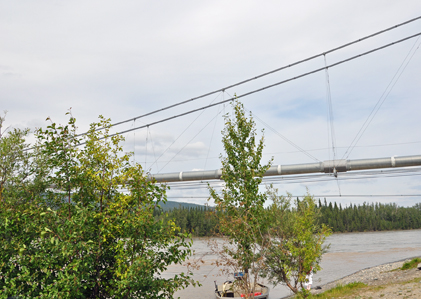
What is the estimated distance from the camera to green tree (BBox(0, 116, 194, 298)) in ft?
25.2

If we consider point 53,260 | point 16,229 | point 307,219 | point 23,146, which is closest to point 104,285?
point 53,260

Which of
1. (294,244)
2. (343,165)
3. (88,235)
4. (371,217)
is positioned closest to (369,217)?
(371,217)

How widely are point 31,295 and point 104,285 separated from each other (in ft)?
4.89

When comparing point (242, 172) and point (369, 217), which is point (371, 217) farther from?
point (242, 172)

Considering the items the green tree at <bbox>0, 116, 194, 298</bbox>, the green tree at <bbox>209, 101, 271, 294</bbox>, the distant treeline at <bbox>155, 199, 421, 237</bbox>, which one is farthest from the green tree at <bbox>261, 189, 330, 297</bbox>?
the distant treeline at <bbox>155, 199, 421, 237</bbox>

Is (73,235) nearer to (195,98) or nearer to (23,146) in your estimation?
(23,146)

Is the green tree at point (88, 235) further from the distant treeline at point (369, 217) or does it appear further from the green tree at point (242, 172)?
the distant treeline at point (369, 217)

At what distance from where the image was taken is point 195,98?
21219 millimetres

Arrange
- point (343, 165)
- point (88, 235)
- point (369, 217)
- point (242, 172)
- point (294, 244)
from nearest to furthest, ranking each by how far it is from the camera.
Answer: point (88, 235)
point (242, 172)
point (294, 244)
point (343, 165)
point (369, 217)

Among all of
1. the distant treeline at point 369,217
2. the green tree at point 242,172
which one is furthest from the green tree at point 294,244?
the distant treeline at point 369,217

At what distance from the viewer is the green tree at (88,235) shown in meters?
7.68

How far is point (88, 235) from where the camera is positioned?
325 inches

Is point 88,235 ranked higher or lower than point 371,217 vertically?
higher

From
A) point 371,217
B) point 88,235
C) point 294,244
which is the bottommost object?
point 371,217
